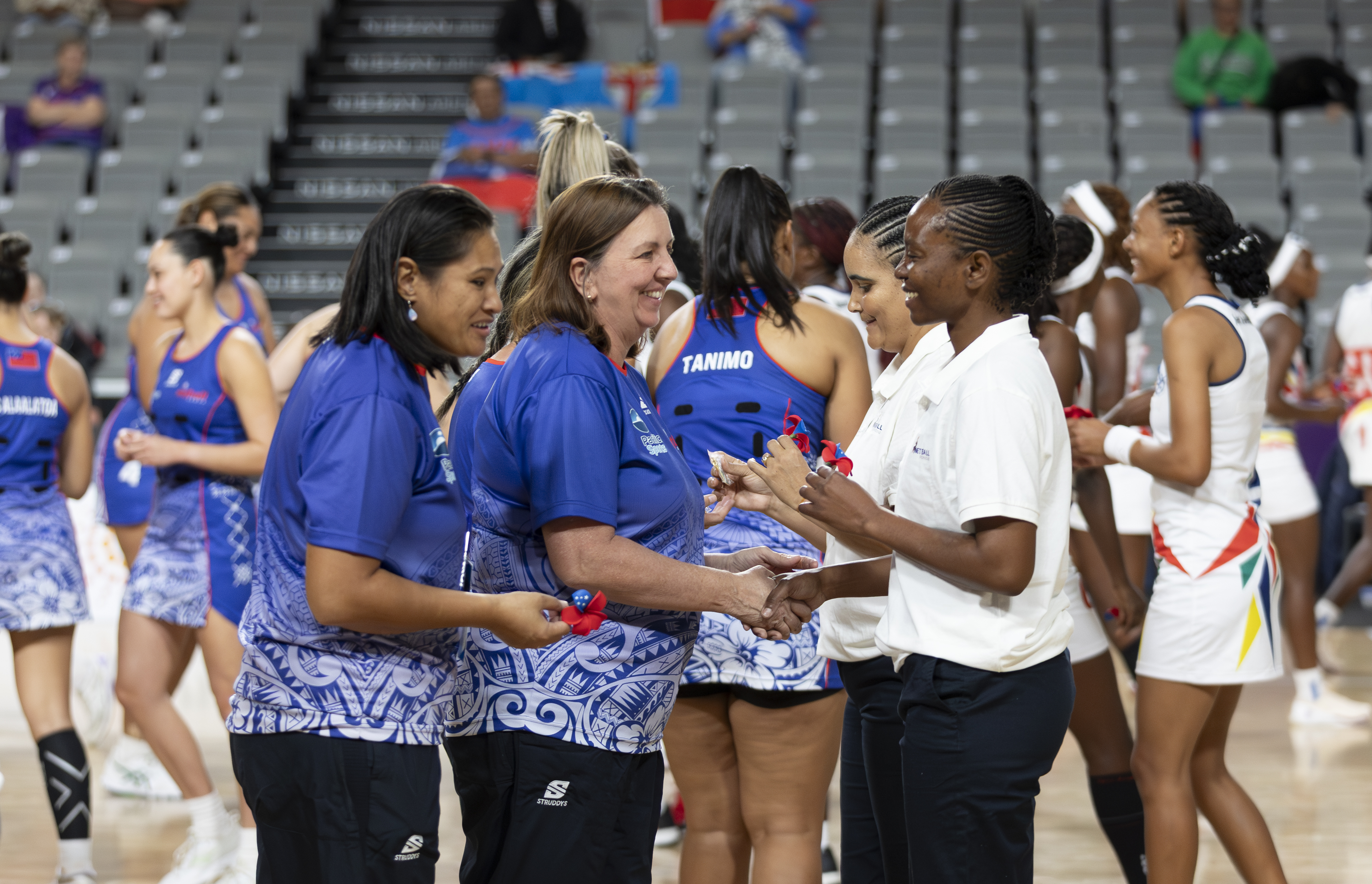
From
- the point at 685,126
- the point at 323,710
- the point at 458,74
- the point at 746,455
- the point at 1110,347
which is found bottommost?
the point at 323,710

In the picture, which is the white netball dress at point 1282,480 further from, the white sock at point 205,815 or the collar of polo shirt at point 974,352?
the white sock at point 205,815

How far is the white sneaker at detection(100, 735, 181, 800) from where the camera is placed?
162 inches

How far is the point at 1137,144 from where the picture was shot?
894 centimetres

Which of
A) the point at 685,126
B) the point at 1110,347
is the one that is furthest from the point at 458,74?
the point at 1110,347

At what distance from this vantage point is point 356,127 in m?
10.6

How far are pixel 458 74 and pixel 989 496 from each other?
997 centimetres

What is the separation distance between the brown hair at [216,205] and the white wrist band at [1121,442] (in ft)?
9.51

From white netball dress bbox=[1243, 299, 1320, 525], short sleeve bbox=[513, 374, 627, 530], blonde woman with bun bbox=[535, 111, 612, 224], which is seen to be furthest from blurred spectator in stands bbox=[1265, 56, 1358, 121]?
short sleeve bbox=[513, 374, 627, 530]

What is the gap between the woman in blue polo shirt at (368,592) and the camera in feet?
5.59

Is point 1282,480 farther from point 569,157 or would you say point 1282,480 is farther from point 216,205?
point 216,205

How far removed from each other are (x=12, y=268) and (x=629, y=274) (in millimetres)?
2296

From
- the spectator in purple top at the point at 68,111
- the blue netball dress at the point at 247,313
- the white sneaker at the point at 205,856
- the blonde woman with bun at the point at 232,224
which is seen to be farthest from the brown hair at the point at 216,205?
the spectator in purple top at the point at 68,111

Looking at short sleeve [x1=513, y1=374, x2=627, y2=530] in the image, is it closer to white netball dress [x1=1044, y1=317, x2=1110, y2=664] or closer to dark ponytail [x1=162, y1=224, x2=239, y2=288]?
white netball dress [x1=1044, y1=317, x2=1110, y2=664]

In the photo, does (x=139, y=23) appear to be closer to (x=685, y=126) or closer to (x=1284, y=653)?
(x=685, y=126)
